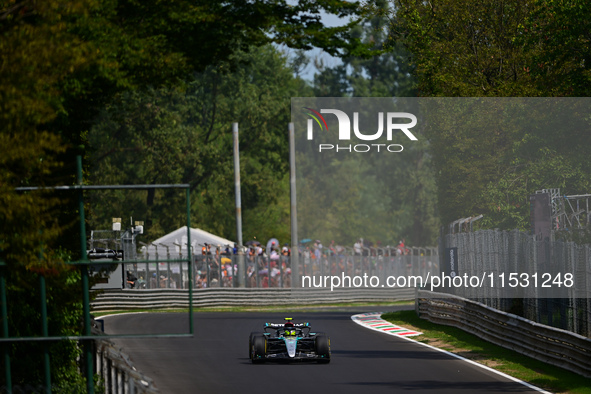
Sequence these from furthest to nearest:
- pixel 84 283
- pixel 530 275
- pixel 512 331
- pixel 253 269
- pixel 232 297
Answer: pixel 253 269 → pixel 232 297 → pixel 512 331 → pixel 530 275 → pixel 84 283

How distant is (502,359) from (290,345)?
13.5 ft

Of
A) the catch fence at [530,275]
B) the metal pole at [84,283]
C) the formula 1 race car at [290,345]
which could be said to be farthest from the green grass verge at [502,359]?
the metal pole at [84,283]

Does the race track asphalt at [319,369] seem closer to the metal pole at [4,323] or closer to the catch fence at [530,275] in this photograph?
the catch fence at [530,275]

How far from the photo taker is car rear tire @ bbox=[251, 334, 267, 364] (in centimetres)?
1944

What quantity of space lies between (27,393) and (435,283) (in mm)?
21838

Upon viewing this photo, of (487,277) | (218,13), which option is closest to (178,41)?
(218,13)

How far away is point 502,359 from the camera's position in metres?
20.1

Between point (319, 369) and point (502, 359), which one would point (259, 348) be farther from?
point (502, 359)

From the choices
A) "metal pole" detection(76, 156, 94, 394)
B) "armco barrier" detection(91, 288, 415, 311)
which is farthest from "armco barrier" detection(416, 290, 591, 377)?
"armco barrier" detection(91, 288, 415, 311)

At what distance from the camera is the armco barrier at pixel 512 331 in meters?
17.1

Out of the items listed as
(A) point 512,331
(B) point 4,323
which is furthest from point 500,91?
(B) point 4,323

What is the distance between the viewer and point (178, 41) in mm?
14008

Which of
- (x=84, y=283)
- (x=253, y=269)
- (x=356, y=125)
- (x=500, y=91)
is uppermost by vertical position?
(x=356, y=125)

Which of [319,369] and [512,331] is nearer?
[319,369]
